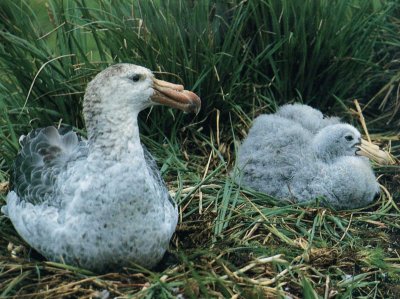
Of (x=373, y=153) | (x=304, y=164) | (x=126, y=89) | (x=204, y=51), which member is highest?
(x=126, y=89)

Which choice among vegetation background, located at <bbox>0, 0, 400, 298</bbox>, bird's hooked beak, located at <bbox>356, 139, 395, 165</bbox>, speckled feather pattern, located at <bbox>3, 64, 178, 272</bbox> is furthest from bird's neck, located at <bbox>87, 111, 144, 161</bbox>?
bird's hooked beak, located at <bbox>356, 139, 395, 165</bbox>

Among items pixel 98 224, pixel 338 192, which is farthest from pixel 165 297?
pixel 338 192

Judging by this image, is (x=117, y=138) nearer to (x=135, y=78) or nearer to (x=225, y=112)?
(x=135, y=78)

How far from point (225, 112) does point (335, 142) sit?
2.47 feet

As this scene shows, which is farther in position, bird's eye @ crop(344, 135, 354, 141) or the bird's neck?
bird's eye @ crop(344, 135, 354, 141)

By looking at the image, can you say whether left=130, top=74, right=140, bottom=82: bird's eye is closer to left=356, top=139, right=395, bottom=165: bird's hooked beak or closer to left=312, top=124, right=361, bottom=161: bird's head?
left=312, top=124, right=361, bottom=161: bird's head

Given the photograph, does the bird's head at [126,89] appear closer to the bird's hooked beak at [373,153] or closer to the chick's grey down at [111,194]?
the chick's grey down at [111,194]

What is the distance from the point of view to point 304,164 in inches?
198

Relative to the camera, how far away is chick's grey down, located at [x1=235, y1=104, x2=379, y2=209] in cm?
495

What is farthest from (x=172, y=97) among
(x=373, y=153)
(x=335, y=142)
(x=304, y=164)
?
(x=373, y=153)

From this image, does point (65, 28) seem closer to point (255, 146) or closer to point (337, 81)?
point (255, 146)

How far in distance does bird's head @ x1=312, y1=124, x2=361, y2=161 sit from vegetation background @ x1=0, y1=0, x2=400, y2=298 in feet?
1.08

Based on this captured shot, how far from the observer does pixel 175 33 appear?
5.22m

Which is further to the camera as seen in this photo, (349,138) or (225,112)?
(225,112)
